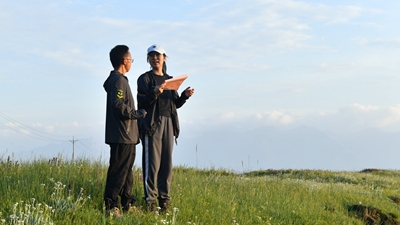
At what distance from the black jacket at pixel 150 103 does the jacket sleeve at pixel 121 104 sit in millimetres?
467

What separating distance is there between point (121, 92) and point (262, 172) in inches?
688

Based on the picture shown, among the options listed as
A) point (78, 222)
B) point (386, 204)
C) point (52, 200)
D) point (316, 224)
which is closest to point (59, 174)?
point (52, 200)

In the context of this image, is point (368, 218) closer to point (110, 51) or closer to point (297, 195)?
point (297, 195)

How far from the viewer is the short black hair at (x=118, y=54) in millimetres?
4896

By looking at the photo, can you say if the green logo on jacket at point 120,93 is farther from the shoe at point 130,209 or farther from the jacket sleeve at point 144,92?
the shoe at point 130,209

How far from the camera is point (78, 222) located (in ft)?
14.7

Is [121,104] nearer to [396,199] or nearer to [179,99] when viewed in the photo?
[179,99]

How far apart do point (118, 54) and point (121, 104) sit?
34.0 inches

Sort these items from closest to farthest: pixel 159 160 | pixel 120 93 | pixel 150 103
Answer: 1. pixel 120 93
2. pixel 150 103
3. pixel 159 160

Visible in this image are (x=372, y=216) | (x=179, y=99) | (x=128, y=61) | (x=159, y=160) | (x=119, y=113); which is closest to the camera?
(x=119, y=113)

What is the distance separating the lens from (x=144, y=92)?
5.43m

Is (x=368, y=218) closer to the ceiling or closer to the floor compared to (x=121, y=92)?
closer to the floor

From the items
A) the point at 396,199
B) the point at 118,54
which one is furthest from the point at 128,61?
the point at 396,199

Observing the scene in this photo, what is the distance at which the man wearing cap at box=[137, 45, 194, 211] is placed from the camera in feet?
17.3
